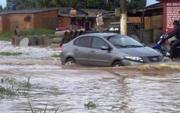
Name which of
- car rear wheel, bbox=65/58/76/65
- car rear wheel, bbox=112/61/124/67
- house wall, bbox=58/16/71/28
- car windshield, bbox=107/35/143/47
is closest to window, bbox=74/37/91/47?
car rear wheel, bbox=65/58/76/65

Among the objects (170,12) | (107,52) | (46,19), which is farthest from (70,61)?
(46,19)

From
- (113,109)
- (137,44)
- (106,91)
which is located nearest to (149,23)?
(137,44)

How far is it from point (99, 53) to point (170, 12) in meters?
12.4

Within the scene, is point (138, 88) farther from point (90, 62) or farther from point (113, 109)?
point (90, 62)

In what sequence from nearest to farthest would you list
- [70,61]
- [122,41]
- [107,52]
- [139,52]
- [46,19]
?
[139,52], [107,52], [122,41], [70,61], [46,19]

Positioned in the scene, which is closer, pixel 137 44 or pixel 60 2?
pixel 137 44

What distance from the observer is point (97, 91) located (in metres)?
13.2

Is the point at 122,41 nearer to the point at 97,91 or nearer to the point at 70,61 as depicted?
the point at 70,61

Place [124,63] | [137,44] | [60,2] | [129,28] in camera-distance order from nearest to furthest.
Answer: [124,63], [137,44], [129,28], [60,2]

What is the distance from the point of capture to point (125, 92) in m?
13.1

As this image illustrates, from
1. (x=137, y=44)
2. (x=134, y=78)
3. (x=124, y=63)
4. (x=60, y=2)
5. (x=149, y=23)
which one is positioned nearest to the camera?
A: (x=134, y=78)

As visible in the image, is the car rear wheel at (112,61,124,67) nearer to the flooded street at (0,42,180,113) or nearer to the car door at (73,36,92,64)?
the flooded street at (0,42,180,113)

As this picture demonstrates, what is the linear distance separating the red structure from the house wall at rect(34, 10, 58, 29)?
3350cm

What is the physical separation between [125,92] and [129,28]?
88.3ft
